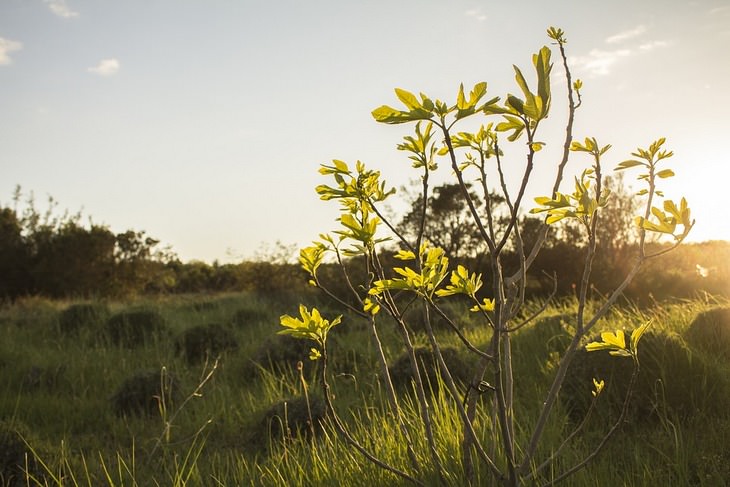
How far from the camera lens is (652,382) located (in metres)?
3.70

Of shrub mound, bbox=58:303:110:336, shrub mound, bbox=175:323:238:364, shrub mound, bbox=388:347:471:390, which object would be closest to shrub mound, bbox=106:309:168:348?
shrub mound, bbox=58:303:110:336

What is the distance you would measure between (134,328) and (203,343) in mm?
1588

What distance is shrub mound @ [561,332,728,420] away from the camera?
3.59 metres

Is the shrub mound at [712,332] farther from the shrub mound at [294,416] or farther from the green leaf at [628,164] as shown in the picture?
the green leaf at [628,164]

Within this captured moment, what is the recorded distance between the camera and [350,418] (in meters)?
4.40

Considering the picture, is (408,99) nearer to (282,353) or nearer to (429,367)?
(429,367)

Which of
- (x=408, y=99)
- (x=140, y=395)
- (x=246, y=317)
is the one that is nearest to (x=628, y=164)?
(x=408, y=99)

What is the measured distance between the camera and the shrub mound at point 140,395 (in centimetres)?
524

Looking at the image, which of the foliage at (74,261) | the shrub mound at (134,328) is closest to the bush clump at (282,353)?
the shrub mound at (134,328)

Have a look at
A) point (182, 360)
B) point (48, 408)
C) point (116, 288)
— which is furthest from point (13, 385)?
point (116, 288)

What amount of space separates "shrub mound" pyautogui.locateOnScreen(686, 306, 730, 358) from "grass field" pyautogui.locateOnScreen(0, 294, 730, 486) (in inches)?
1.6

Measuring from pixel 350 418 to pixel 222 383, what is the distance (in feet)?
6.21

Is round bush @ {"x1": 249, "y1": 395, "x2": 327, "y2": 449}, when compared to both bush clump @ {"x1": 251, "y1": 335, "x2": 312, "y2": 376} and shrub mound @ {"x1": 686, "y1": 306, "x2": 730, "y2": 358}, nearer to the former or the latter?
bush clump @ {"x1": 251, "y1": 335, "x2": 312, "y2": 376}

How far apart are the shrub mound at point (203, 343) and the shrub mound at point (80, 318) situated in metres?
1.86
